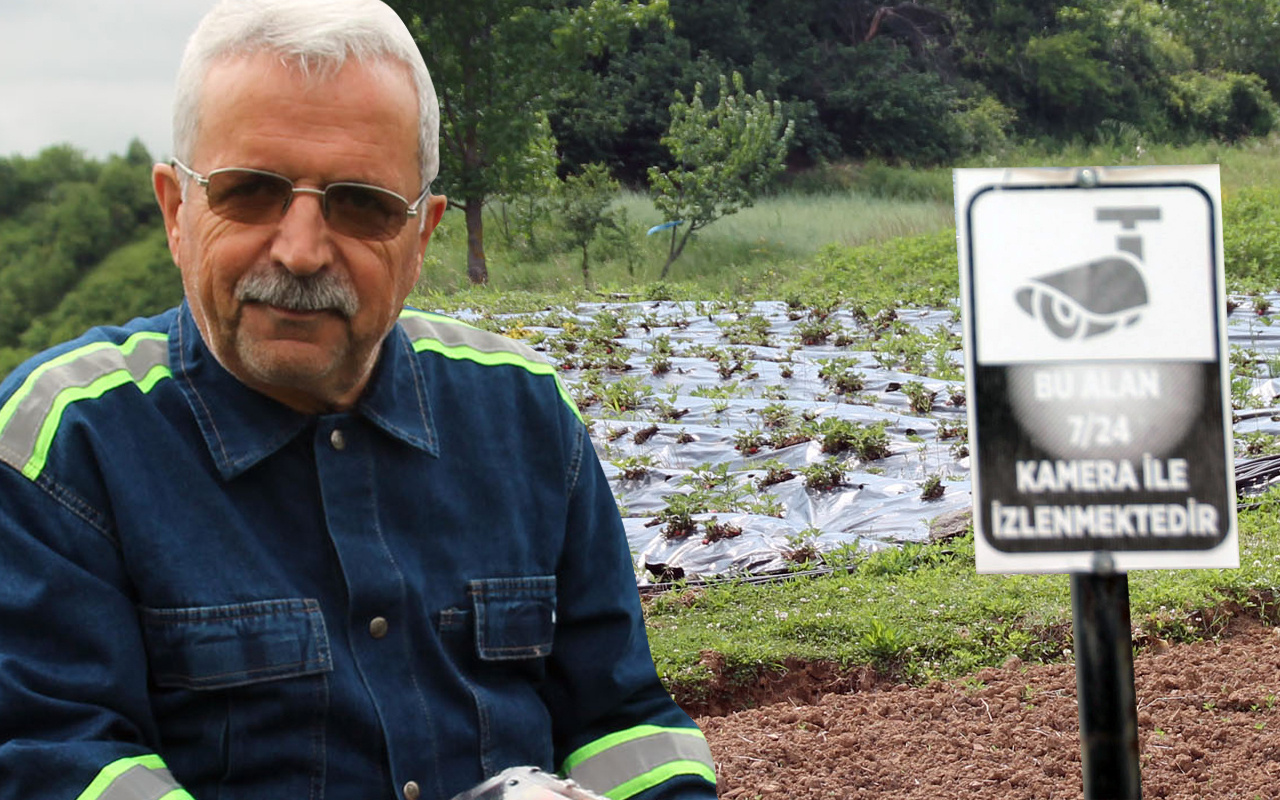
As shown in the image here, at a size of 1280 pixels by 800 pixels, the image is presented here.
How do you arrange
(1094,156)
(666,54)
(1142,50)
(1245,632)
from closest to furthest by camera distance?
(1245,632) → (666,54) → (1094,156) → (1142,50)

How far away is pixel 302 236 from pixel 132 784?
23.2 inches

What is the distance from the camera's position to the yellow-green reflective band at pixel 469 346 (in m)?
1.76

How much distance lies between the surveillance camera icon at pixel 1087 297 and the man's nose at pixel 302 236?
2.55 feet

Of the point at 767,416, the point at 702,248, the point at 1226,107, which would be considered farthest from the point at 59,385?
the point at 1226,107

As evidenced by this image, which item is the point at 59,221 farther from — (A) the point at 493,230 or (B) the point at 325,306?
(A) the point at 493,230

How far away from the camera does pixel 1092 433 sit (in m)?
1.07

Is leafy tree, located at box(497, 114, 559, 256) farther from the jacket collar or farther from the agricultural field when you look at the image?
the jacket collar

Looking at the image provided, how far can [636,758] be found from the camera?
1.68m

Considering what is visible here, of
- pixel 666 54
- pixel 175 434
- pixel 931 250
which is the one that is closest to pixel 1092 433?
pixel 175 434

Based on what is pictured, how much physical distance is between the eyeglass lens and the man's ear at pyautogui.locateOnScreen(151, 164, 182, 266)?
0.12 metres

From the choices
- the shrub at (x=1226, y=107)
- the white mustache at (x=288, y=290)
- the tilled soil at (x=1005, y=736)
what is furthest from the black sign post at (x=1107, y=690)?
the shrub at (x=1226, y=107)

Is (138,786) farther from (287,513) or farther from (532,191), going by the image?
(532,191)

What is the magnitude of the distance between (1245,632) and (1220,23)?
2001 centimetres

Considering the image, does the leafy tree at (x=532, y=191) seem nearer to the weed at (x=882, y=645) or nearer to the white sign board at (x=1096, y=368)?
the weed at (x=882, y=645)
